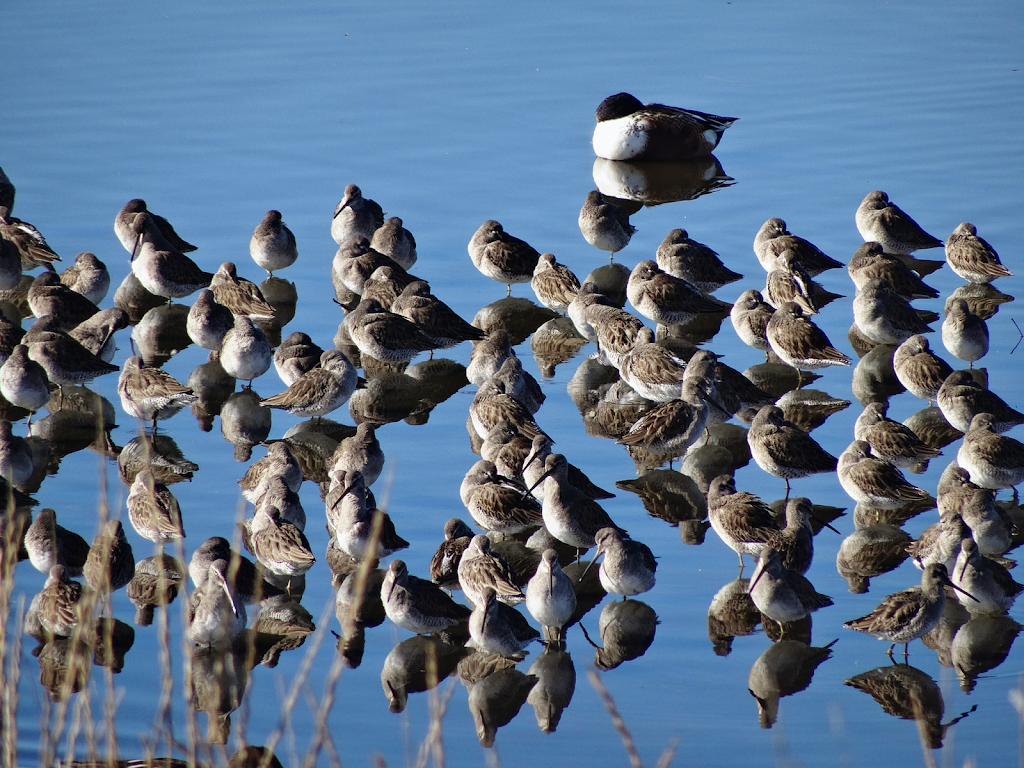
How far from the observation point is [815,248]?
505 inches

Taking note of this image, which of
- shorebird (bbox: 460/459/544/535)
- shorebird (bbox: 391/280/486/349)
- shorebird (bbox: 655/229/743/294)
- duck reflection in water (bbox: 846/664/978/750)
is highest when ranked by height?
shorebird (bbox: 655/229/743/294)

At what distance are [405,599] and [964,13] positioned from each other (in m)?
18.9

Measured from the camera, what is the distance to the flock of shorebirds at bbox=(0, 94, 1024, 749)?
7.41 metres

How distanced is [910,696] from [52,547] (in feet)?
16.1

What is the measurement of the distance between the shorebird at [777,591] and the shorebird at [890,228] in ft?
21.2

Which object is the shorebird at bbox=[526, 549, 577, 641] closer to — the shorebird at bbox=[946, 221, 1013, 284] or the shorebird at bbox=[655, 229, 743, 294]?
the shorebird at bbox=[655, 229, 743, 294]

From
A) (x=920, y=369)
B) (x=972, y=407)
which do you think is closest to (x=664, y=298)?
(x=920, y=369)

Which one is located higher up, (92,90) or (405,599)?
(92,90)

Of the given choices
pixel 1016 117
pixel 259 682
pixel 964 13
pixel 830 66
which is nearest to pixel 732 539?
pixel 259 682

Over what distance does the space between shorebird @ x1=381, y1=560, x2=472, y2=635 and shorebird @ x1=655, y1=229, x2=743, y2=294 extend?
576cm

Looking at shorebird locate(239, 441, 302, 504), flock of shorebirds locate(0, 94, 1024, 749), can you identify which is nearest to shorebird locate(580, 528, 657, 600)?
flock of shorebirds locate(0, 94, 1024, 749)

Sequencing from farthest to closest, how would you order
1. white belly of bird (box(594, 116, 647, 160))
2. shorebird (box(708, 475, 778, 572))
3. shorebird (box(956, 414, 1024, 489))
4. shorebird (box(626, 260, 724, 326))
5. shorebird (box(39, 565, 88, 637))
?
1. white belly of bird (box(594, 116, 647, 160))
2. shorebird (box(626, 260, 724, 326))
3. shorebird (box(956, 414, 1024, 489))
4. shorebird (box(708, 475, 778, 572))
5. shorebird (box(39, 565, 88, 637))

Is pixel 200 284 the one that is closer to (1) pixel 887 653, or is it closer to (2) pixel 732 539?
(2) pixel 732 539

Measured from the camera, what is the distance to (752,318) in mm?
11234
